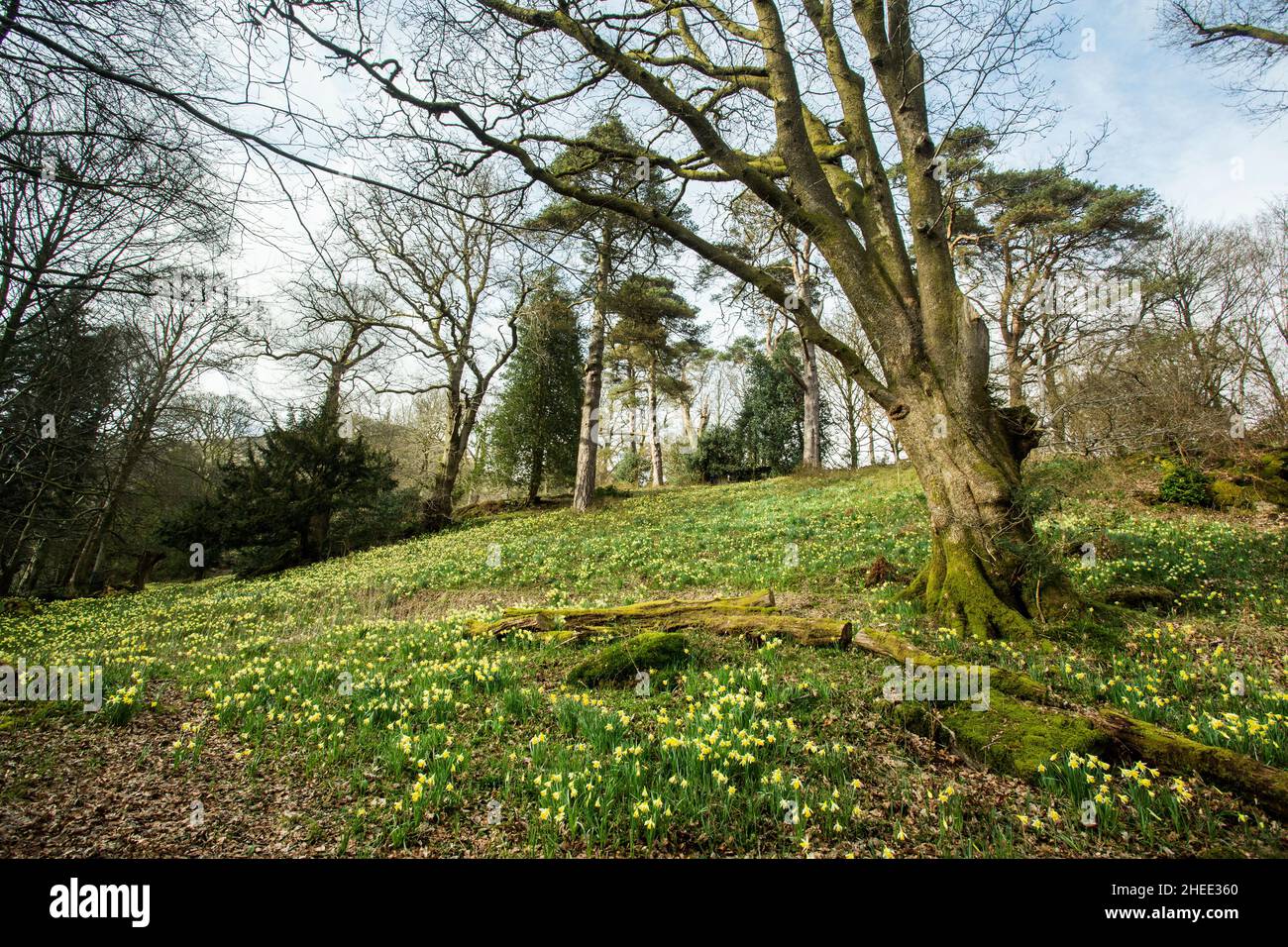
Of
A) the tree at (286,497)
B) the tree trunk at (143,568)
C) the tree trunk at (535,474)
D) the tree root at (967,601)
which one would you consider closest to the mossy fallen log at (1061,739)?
the tree root at (967,601)

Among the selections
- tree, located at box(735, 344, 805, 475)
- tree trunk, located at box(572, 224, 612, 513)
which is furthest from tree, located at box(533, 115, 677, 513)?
tree, located at box(735, 344, 805, 475)

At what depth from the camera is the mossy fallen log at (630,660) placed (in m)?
4.61

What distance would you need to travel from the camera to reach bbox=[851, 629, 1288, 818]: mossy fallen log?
261 cm

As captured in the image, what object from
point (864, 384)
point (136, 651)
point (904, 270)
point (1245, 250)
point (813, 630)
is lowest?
point (136, 651)

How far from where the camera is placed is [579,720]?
3.57m

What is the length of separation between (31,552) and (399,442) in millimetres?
22226

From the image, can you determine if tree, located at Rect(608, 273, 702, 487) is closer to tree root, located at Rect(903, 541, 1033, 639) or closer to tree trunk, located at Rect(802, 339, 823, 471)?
tree trunk, located at Rect(802, 339, 823, 471)

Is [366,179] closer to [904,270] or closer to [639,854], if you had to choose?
[639,854]

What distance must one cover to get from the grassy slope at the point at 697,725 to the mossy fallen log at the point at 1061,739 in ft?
0.44

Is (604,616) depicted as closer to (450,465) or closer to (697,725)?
(697,725)

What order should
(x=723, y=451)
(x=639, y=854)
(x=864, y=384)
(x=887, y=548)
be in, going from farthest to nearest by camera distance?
(x=723, y=451)
(x=887, y=548)
(x=864, y=384)
(x=639, y=854)

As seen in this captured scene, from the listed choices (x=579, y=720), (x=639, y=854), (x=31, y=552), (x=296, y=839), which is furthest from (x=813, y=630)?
(x=31, y=552)

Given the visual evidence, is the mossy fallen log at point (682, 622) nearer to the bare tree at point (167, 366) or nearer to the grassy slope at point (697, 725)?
the grassy slope at point (697, 725)
